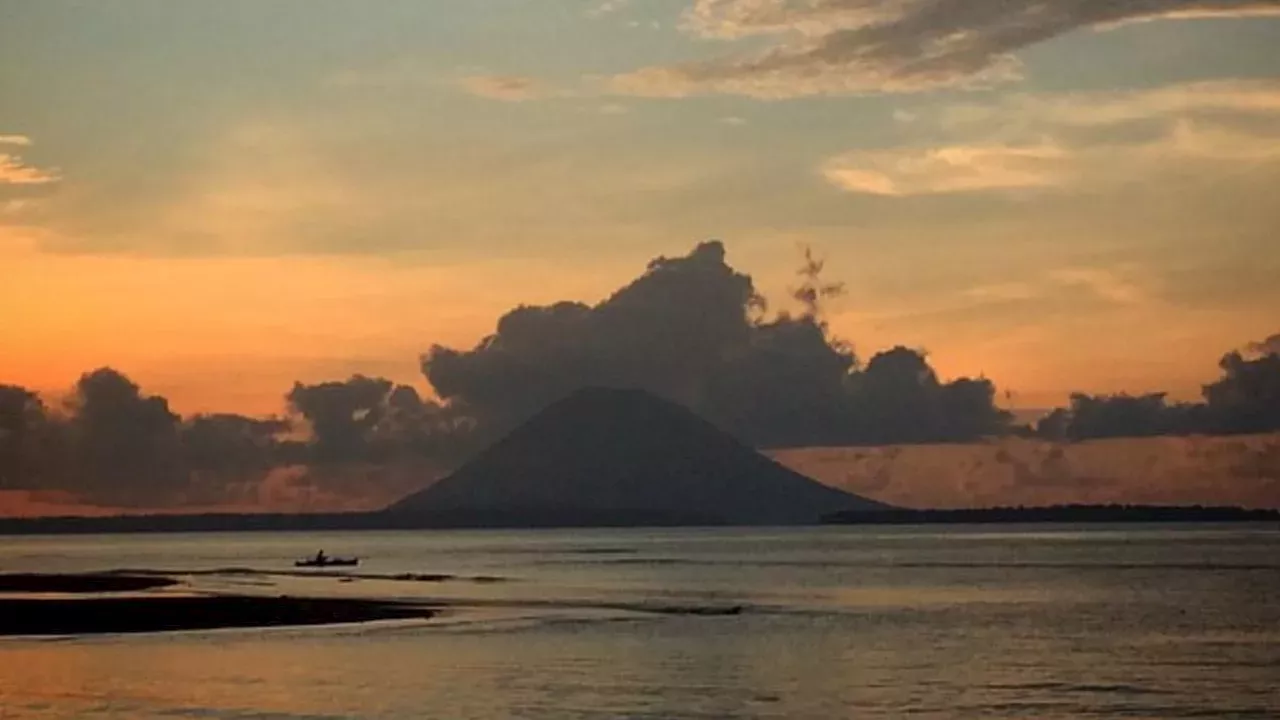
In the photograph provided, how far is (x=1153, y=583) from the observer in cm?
12669

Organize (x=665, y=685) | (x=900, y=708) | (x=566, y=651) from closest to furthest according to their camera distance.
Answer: (x=900, y=708) < (x=665, y=685) < (x=566, y=651)

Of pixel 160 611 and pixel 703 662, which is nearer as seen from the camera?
pixel 703 662

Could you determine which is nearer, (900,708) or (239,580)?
(900,708)

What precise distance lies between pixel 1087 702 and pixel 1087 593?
6575 cm

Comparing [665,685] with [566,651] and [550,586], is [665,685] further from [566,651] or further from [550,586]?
[550,586]

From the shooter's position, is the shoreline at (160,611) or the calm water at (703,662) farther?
the shoreline at (160,611)

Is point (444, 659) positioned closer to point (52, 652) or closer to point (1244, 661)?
point (52, 652)

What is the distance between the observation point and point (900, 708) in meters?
49.8

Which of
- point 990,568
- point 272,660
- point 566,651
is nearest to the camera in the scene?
point 272,660

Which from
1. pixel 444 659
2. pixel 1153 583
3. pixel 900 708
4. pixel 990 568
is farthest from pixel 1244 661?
pixel 990 568

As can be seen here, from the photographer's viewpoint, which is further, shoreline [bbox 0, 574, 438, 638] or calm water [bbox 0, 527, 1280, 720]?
shoreline [bbox 0, 574, 438, 638]

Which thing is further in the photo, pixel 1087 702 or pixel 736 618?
pixel 736 618

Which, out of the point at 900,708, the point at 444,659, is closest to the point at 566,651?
the point at 444,659

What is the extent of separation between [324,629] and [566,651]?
13513 mm
